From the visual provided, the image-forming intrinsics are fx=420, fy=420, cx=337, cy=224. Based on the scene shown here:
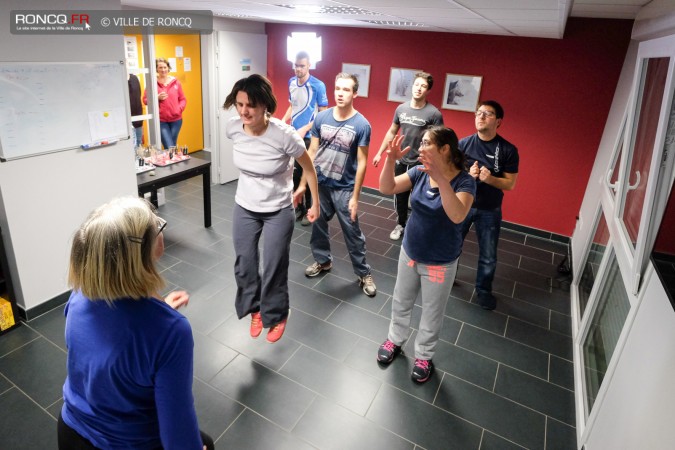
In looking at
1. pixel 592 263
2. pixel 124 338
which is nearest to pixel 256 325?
pixel 124 338

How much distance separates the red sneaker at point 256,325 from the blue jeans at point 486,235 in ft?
5.43

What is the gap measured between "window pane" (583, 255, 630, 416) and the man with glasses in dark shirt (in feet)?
2.75

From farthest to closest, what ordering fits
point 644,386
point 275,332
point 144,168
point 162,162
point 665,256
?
point 162,162 → point 144,168 → point 275,332 → point 665,256 → point 644,386

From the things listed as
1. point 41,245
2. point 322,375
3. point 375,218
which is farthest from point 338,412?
point 375,218

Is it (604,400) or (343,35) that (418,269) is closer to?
(604,400)

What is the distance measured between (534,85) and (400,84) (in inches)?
64.1

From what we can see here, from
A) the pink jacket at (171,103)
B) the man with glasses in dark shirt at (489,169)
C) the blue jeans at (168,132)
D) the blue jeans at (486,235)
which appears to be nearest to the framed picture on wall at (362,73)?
the pink jacket at (171,103)

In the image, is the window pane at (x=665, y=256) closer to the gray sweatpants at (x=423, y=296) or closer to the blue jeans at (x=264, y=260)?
the gray sweatpants at (x=423, y=296)

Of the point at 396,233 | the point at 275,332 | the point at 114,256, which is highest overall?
the point at 114,256

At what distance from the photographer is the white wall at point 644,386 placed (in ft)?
4.69

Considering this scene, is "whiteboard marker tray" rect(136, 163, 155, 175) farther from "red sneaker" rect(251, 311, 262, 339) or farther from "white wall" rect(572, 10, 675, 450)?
"white wall" rect(572, 10, 675, 450)

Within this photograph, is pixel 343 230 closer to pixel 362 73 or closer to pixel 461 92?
pixel 461 92

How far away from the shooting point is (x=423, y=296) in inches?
101

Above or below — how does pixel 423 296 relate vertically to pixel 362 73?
below
